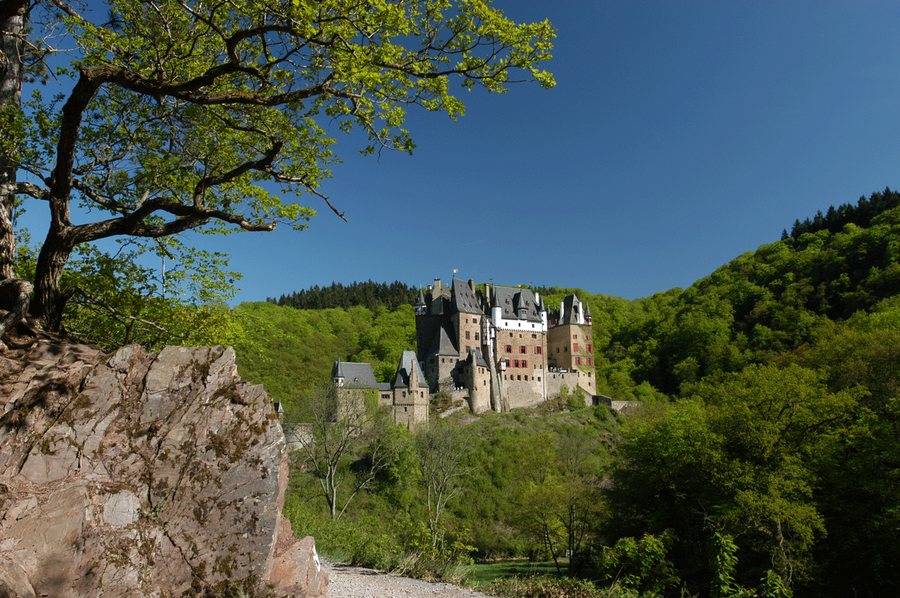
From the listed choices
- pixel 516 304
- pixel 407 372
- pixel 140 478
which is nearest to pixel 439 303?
pixel 516 304

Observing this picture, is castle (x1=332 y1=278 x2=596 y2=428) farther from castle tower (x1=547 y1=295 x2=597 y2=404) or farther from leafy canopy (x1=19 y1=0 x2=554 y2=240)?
leafy canopy (x1=19 y1=0 x2=554 y2=240)

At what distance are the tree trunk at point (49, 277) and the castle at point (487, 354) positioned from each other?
44372 millimetres

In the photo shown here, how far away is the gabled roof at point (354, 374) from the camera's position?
5106 centimetres

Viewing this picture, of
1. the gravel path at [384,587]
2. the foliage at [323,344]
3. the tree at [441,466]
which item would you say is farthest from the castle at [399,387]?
the gravel path at [384,587]

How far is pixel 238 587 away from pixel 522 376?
60.7 meters

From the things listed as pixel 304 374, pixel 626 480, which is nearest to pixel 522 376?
pixel 304 374

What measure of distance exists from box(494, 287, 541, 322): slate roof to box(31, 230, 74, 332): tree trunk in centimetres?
6148

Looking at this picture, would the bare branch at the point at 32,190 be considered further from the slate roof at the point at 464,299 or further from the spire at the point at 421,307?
the spire at the point at 421,307

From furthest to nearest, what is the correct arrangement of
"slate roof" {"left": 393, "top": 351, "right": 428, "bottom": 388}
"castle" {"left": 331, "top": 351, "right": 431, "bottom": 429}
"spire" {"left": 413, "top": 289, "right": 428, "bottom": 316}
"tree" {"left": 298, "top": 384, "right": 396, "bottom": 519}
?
"spire" {"left": 413, "top": 289, "right": 428, "bottom": 316} → "slate roof" {"left": 393, "top": 351, "right": 428, "bottom": 388} → "castle" {"left": 331, "top": 351, "right": 431, "bottom": 429} → "tree" {"left": 298, "top": 384, "right": 396, "bottom": 519}

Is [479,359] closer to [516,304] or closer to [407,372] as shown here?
[407,372]

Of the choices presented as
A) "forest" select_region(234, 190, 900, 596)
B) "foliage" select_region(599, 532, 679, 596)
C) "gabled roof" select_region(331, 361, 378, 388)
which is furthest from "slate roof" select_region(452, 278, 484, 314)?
"foliage" select_region(599, 532, 679, 596)

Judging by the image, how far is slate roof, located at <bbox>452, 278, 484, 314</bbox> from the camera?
63.5 m

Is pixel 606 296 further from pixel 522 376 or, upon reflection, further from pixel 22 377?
pixel 22 377

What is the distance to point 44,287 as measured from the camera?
791 cm
